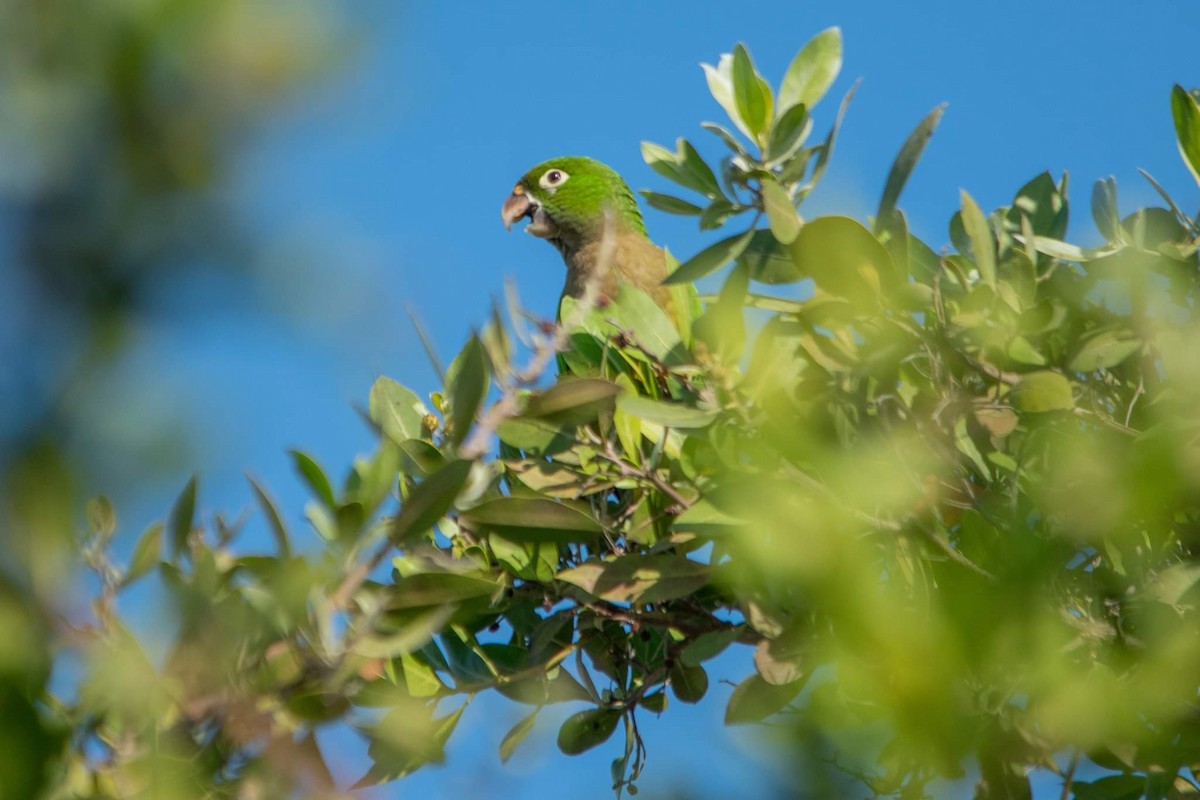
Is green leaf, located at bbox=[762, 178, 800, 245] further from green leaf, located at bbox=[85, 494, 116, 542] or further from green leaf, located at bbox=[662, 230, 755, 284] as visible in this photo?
green leaf, located at bbox=[85, 494, 116, 542]

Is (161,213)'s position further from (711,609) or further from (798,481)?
(711,609)

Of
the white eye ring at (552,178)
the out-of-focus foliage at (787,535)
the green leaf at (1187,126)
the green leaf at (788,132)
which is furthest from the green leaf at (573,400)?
the white eye ring at (552,178)

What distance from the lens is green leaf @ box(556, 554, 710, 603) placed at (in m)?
1.88

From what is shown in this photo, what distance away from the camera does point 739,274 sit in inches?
64.9

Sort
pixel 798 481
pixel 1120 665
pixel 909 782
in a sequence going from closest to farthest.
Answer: pixel 909 782
pixel 798 481
pixel 1120 665

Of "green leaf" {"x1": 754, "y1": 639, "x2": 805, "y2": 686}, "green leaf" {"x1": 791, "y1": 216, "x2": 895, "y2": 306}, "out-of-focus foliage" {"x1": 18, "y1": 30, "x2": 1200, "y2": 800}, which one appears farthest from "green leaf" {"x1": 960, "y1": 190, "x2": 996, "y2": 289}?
"green leaf" {"x1": 754, "y1": 639, "x2": 805, "y2": 686}

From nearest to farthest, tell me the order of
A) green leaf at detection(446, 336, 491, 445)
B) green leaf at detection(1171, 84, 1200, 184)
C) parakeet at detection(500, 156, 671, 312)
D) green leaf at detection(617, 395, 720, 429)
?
1. green leaf at detection(446, 336, 491, 445)
2. green leaf at detection(617, 395, 720, 429)
3. green leaf at detection(1171, 84, 1200, 184)
4. parakeet at detection(500, 156, 671, 312)

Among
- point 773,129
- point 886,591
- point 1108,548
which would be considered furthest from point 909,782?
point 773,129

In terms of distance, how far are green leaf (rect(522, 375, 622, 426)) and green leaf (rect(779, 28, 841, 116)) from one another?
51cm

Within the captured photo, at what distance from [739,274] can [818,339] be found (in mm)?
128

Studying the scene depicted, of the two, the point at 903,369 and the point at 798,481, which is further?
the point at 903,369

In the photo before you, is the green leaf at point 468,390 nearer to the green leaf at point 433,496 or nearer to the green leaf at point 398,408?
the green leaf at point 433,496

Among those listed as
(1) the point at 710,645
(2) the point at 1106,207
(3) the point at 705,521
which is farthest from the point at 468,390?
(2) the point at 1106,207

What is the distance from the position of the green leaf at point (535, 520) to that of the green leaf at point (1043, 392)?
2.07ft
